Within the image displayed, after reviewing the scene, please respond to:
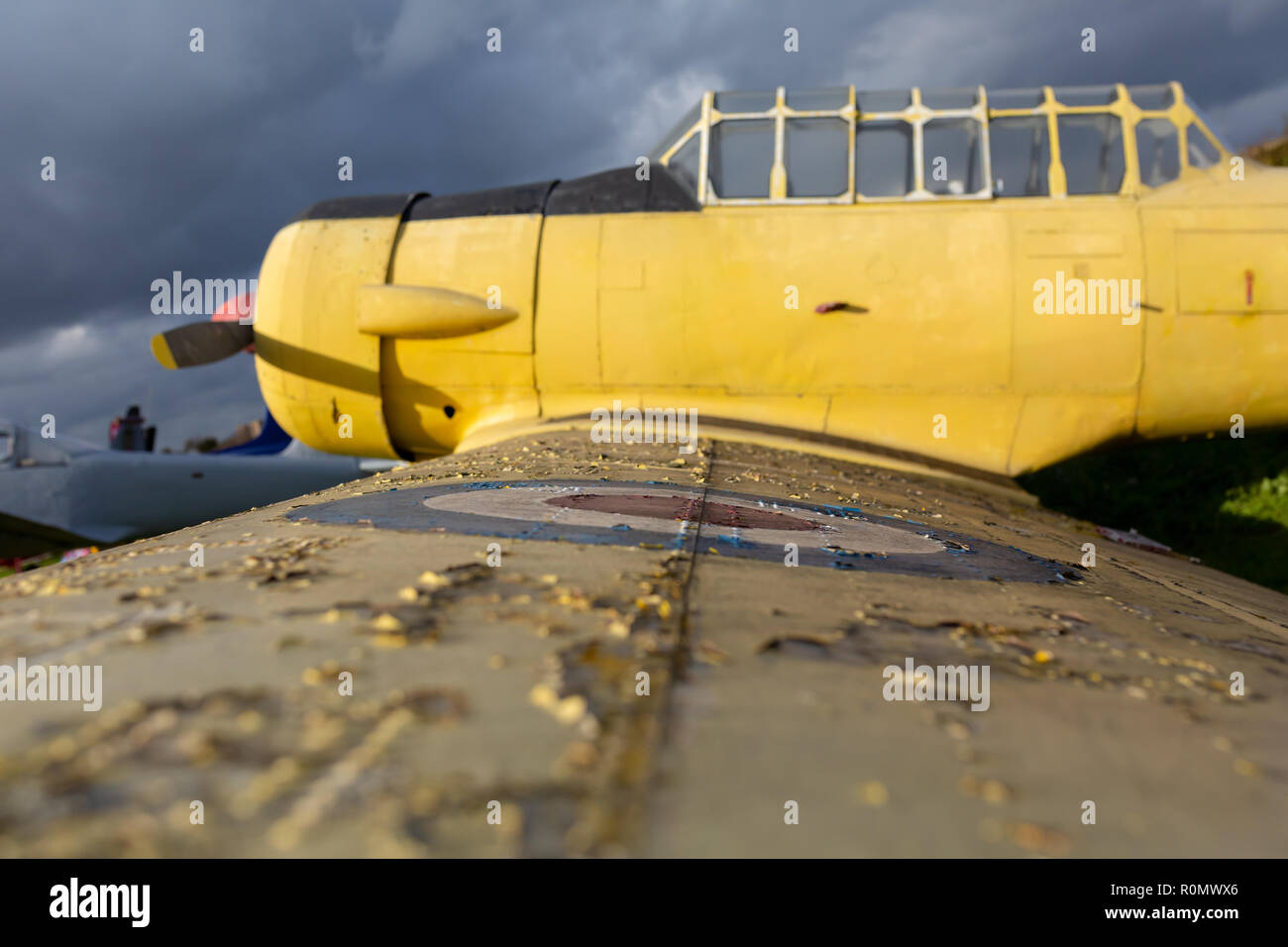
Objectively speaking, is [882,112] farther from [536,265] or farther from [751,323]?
[536,265]

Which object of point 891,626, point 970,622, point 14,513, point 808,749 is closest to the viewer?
point 808,749

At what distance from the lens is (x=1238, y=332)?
202 inches

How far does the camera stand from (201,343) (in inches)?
252

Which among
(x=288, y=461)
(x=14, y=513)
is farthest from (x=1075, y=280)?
(x=14, y=513)

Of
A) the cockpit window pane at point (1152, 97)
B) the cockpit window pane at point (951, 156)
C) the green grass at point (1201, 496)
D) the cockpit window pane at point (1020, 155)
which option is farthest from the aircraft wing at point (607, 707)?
the green grass at point (1201, 496)

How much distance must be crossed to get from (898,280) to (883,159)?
963 millimetres

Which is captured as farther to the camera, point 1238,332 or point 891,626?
point 1238,332

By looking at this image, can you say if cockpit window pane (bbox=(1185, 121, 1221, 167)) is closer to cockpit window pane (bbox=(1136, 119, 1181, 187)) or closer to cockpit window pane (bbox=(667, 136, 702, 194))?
cockpit window pane (bbox=(1136, 119, 1181, 187))

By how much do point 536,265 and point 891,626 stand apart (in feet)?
15.1

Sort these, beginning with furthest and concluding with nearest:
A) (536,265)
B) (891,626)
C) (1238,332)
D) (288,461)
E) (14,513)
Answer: (288,461), (14,513), (536,265), (1238,332), (891,626)

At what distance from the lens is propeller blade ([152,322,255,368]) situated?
20.5 feet

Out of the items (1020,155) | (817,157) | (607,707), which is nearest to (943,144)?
(1020,155)

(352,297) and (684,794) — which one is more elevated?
(352,297)
